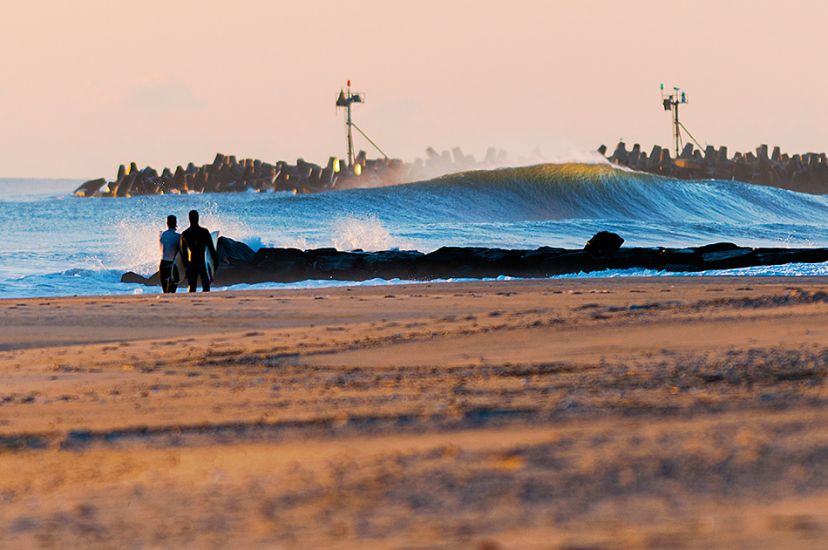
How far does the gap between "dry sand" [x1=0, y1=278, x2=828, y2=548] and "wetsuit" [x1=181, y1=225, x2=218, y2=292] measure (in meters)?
4.89

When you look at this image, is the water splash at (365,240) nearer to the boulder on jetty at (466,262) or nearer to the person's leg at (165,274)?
the boulder on jetty at (466,262)

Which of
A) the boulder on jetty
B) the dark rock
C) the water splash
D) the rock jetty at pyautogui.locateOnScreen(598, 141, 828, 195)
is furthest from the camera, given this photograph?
the rock jetty at pyautogui.locateOnScreen(598, 141, 828, 195)

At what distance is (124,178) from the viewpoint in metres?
108

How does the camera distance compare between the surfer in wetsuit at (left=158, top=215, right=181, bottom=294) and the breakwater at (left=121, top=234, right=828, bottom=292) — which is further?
the breakwater at (left=121, top=234, right=828, bottom=292)

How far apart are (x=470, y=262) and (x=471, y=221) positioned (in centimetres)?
2566

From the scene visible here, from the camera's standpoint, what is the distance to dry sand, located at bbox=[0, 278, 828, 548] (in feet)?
9.37

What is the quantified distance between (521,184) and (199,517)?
44.4 meters

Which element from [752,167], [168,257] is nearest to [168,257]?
[168,257]

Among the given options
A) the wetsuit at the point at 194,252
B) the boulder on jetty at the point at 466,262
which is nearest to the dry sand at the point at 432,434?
the wetsuit at the point at 194,252

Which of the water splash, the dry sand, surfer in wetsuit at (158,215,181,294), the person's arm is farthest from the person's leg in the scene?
the water splash

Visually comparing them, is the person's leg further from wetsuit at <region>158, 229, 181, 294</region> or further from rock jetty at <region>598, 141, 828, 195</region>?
rock jetty at <region>598, 141, 828, 195</region>

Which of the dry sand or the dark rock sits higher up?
the dark rock

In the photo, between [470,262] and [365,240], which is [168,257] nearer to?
[470,262]

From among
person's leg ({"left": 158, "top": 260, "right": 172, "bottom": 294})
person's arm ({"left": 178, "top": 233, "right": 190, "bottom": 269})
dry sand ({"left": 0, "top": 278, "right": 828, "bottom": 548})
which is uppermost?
person's arm ({"left": 178, "top": 233, "right": 190, "bottom": 269})
